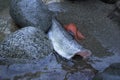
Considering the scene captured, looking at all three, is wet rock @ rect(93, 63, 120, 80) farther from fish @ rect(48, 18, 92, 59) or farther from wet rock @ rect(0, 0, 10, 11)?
wet rock @ rect(0, 0, 10, 11)

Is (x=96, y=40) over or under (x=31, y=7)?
under

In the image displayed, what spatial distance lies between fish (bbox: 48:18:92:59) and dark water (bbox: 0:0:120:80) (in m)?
0.12

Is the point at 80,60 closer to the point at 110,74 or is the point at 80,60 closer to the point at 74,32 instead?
the point at 74,32

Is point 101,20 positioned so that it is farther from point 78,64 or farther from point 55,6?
point 78,64

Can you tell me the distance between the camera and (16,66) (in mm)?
5363

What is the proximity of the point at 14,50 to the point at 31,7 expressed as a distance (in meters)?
1.19

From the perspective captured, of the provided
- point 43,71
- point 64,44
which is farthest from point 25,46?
point 64,44

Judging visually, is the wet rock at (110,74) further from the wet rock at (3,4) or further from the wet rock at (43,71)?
the wet rock at (3,4)

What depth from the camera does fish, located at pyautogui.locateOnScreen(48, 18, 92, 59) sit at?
18.5 feet

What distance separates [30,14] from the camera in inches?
251

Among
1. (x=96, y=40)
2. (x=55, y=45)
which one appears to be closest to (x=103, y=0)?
(x=96, y=40)

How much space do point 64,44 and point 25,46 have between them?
68 centimetres

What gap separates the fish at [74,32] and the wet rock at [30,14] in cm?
38

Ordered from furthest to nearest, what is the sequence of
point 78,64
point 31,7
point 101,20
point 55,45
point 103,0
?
point 103,0
point 101,20
point 31,7
point 55,45
point 78,64
